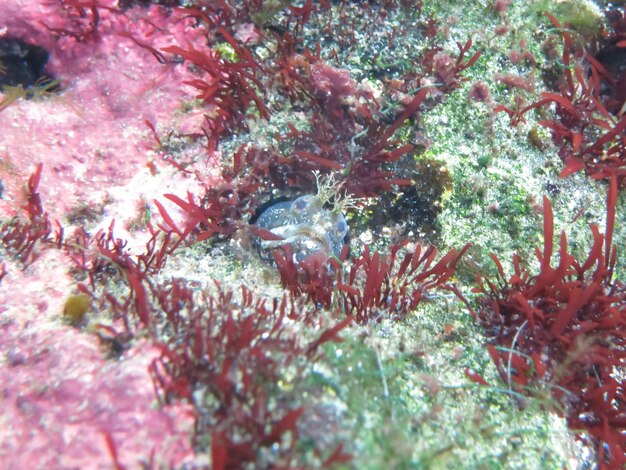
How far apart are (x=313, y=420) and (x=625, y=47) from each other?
583 cm

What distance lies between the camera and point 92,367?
2.51 meters

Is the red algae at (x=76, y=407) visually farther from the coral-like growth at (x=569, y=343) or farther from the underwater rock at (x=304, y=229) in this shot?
the coral-like growth at (x=569, y=343)

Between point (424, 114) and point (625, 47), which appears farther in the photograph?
point (625, 47)

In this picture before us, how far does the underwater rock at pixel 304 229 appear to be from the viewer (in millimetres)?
3889

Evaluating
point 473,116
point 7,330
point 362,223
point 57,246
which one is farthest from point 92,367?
point 473,116

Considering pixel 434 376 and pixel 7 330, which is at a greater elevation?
pixel 434 376

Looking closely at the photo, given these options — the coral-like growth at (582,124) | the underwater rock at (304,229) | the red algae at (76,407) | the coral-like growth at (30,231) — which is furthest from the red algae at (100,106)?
the coral-like growth at (582,124)

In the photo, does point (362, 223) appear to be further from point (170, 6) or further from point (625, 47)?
point (625, 47)

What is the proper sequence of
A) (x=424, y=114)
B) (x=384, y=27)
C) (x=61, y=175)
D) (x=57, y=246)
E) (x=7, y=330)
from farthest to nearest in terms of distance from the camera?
(x=384, y=27)
(x=424, y=114)
(x=61, y=175)
(x=57, y=246)
(x=7, y=330)

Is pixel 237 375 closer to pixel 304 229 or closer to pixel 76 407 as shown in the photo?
pixel 76 407

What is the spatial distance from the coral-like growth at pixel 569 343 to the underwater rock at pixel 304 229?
4.97 ft

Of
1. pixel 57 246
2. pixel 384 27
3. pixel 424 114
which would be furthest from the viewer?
pixel 384 27

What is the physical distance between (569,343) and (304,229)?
243 centimetres

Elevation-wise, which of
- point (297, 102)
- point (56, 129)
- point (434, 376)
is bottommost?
point (56, 129)
